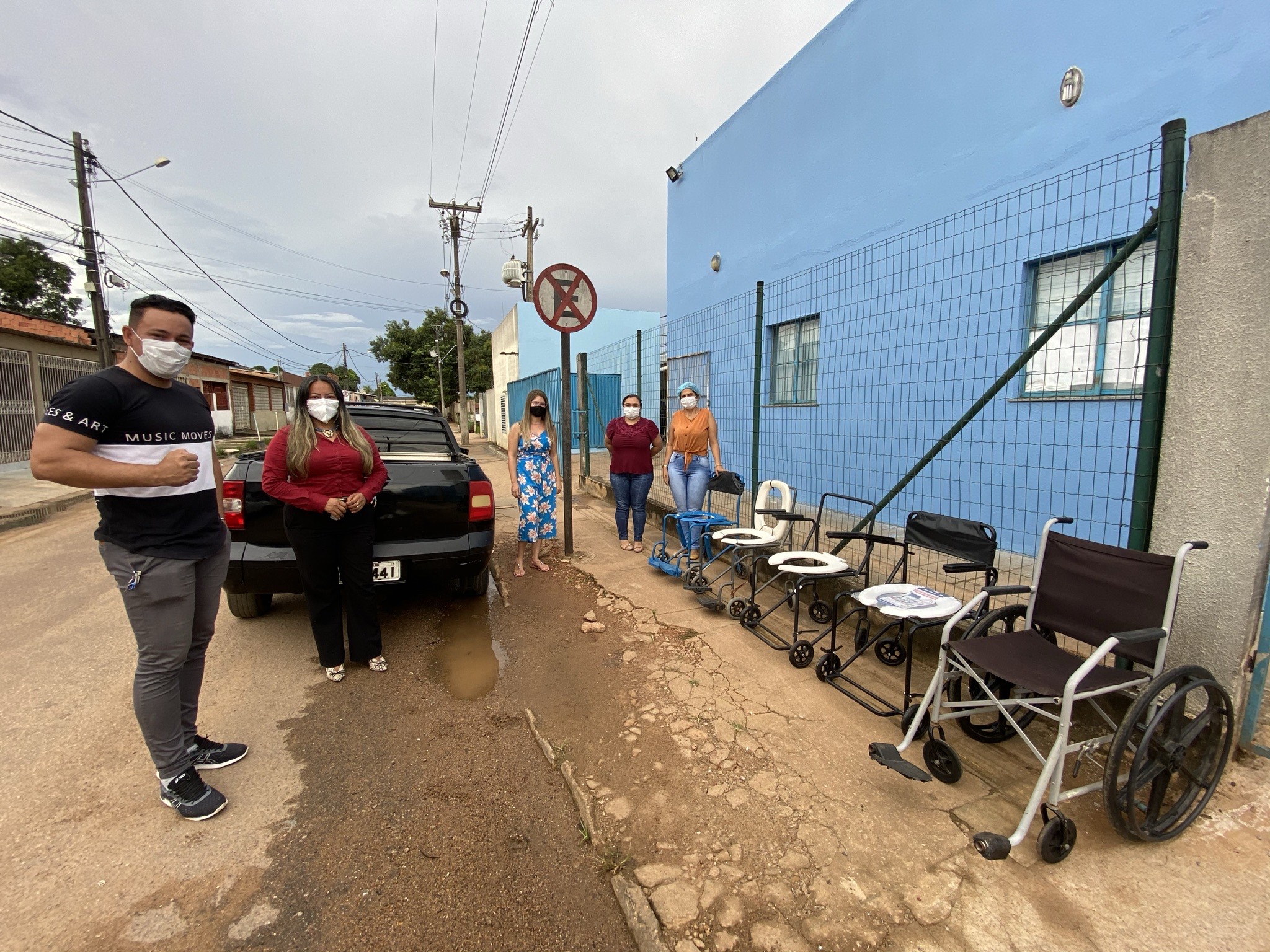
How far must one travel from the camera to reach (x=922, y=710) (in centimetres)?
229

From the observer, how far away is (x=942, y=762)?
2.23 metres

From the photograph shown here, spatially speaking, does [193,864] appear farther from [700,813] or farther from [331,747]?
[700,813]

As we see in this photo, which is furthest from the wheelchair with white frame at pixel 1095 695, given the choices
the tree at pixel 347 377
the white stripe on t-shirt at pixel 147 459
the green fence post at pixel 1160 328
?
the tree at pixel 347 377

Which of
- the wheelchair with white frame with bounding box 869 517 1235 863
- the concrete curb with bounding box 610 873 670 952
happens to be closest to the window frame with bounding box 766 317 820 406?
the wheelchair with white frame with bounding box 869 517 1235 863

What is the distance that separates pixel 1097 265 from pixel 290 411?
16.9 ft

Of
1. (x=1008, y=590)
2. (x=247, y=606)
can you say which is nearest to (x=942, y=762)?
(x=1008, y=590)

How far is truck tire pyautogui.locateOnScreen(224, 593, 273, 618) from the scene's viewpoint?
3.83 metres

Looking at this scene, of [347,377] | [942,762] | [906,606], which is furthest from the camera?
[347,377]

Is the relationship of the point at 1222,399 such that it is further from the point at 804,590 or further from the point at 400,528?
the point at 400,528

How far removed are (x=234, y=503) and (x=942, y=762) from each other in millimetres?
3837

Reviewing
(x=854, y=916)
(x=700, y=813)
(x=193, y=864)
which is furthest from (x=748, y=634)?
(x=193, y=864)

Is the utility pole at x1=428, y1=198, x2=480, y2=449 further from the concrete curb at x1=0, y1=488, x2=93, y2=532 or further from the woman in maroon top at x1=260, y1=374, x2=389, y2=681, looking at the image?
the woman in maroon top at x1=260, y1=374, x2=389, y2=681

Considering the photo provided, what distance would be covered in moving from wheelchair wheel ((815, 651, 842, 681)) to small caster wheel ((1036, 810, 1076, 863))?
123cm

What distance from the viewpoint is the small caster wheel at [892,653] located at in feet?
10.7
